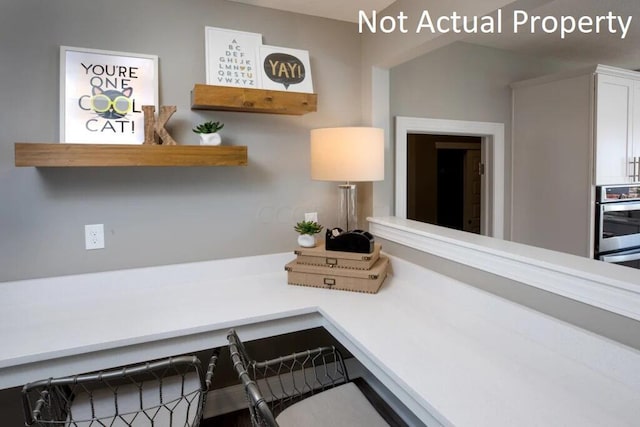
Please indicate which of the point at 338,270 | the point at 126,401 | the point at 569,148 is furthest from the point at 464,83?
the point at 126,401

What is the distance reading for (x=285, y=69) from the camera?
2078 millimetres

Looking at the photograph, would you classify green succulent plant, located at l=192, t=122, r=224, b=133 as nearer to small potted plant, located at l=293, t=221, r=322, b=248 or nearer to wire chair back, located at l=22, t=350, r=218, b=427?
small potted plant, located at l=293, t=221, r=322, b=248

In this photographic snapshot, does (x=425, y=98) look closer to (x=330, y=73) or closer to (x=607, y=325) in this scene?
(x=330, y=73)

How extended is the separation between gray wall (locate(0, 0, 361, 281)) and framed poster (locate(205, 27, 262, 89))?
0.05 m

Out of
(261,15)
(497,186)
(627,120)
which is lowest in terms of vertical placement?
(497,186)

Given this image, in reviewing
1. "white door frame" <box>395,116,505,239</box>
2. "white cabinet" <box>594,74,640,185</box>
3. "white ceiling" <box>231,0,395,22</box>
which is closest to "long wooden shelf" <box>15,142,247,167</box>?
"white ceiling" <box>231,0,395,22</box>

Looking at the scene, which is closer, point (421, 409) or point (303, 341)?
point (421, 409)

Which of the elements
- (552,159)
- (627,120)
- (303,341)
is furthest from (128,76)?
(627,120)

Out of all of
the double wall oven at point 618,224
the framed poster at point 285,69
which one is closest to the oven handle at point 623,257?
the double wall oven at point 618,224

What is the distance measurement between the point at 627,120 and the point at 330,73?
2105mm

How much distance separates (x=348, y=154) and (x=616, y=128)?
2.05 metres

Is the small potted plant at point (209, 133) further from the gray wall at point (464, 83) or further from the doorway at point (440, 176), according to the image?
the doorway at point (440, 176)

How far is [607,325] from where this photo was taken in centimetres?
108

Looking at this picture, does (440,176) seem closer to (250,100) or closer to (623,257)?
(623,257)
